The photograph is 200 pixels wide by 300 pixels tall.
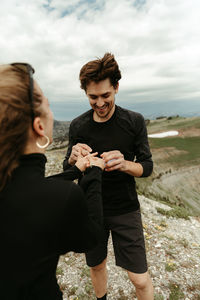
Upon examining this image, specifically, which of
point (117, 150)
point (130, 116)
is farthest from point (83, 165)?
point (130, 116)

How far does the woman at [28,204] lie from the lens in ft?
4.47

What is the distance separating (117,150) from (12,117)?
7.15ft

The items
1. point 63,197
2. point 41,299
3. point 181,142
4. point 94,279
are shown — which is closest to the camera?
point 63,197

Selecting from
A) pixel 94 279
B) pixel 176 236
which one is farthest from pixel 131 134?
pixel 176 236

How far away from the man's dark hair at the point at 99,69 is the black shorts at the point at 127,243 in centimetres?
244

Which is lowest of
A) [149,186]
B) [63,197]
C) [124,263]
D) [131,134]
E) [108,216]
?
[149,186]

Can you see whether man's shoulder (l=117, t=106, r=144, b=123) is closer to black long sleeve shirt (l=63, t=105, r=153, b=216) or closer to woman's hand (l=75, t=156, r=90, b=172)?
black long sleeve shirt (l=63, t=105, r=153, b=216)

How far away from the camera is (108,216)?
3475mm

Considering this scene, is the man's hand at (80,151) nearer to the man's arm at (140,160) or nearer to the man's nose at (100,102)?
the man's arm at (140,160)

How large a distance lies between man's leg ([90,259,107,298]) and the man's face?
2839 millimetres

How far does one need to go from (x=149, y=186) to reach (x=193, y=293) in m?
11.5

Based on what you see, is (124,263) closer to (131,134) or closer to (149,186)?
(131,134)

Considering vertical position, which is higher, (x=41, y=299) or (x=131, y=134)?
(x=131, y=134)

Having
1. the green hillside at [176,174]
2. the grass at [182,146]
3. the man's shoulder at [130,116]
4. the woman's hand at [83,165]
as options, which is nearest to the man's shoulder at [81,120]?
the man's shoulder at [130,116]
